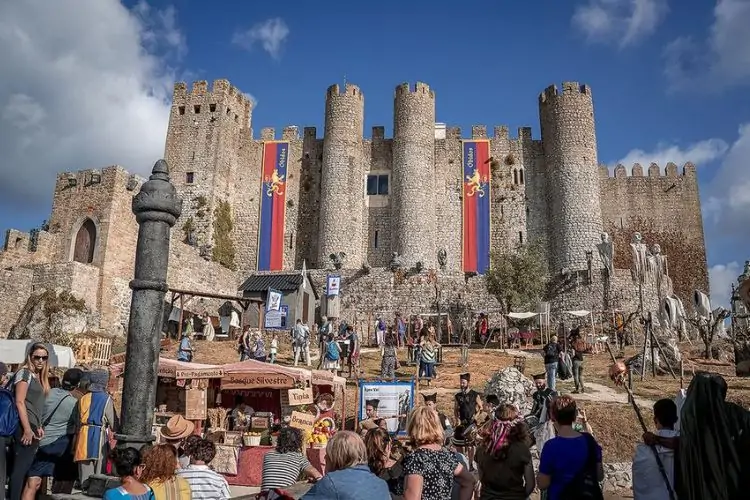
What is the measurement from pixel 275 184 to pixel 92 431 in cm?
3454

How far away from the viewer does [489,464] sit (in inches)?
169

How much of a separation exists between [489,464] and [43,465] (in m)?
4.11

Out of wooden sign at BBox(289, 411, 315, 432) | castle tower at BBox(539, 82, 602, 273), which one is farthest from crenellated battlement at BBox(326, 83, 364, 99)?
wooden sign at BBox(289, 411, 315, 432)

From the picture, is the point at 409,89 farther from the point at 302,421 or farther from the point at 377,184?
the point at 302,421

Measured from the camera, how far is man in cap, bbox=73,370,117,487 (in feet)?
18.7

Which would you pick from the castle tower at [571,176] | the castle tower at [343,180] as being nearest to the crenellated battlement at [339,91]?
the castle tower at [343,180]

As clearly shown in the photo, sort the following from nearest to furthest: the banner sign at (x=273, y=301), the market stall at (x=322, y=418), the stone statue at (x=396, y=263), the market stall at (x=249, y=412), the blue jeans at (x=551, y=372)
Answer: the market stall at (x=322, y=418), the market stall at (x=249, y=412), the blue jeans at (x=551, y=372), the banner sign at (x=273, y=301), the stone statue at (x=396, y=263)

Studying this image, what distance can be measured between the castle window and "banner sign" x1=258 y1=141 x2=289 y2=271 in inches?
220

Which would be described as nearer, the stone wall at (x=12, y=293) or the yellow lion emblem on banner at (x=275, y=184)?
the stone wall at (x=12, y=293)

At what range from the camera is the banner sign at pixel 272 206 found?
3824 centimetres

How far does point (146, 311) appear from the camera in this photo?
5504 mm

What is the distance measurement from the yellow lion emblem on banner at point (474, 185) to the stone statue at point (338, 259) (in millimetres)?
9360

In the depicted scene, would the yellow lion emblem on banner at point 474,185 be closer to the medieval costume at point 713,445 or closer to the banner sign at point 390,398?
the banner sign at point 390,398

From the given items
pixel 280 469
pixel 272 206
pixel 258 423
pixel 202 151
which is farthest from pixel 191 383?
pixel 272 206
